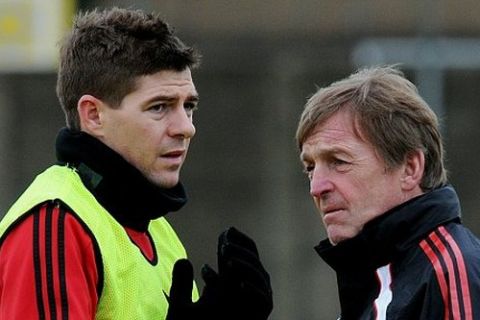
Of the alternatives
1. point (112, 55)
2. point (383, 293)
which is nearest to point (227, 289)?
point (383, 293)

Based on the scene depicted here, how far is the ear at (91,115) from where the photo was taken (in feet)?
13.3

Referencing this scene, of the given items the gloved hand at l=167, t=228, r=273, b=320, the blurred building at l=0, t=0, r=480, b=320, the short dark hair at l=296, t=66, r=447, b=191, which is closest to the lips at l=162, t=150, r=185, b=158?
the gloved hand at l=167, t=228, r=273, b=320

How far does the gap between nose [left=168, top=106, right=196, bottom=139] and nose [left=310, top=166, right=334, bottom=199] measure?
1.37 feet

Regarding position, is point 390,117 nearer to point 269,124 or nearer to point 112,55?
point 112,55

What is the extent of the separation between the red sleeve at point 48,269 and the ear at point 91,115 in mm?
322

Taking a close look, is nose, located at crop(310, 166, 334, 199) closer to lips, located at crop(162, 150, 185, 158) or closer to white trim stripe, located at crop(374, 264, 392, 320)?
white trim stripe, located at crop(374, 264, 392, 320)

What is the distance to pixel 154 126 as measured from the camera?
4074 mm

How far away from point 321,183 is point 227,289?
41cm

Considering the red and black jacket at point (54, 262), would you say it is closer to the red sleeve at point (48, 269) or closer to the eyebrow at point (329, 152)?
the red sleeve at point (48, 269)

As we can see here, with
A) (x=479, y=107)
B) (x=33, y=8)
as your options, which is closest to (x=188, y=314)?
(x=33, y=8)

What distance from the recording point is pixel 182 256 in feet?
14.5

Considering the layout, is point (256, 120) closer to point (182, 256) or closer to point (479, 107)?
point (479, 107)

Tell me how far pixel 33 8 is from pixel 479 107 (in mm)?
3700

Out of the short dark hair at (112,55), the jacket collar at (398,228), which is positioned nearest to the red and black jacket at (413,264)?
the jacket collar at (398,228)
